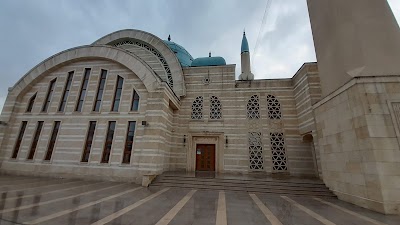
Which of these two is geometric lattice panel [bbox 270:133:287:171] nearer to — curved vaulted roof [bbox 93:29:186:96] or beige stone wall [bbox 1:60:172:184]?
beige stone wall [bbox 1:60:172:184]

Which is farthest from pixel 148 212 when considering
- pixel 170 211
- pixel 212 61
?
pixel 212 61

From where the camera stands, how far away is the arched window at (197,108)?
46.1ft

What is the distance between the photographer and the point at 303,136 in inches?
478

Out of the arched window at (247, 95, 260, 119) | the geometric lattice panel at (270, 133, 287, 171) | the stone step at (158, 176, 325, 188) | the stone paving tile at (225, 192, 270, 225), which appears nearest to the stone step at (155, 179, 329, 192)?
the stone step at (158, 176, 325, 188)

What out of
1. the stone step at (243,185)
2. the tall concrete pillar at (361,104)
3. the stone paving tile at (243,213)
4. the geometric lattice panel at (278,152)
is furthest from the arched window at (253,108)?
the stone paving tile at (243,213)

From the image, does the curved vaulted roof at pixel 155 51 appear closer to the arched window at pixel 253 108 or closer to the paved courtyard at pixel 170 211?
the arched window at pixel 253 108

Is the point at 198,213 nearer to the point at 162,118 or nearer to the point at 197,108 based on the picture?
the point at 162,118

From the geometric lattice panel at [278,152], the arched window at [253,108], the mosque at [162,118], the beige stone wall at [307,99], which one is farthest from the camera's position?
the arched window at [253,108]

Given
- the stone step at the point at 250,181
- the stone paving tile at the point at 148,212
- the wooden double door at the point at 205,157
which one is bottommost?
the stone paving tile at the point at 148,212

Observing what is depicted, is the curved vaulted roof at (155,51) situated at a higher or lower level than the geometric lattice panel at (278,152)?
higher

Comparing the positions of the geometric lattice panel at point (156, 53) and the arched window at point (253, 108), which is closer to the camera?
the arched window at point (253, 108)

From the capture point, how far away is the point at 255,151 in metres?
12.8

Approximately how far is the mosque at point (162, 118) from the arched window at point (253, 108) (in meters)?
0.08

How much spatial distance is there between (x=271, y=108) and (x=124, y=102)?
36.6 feet
